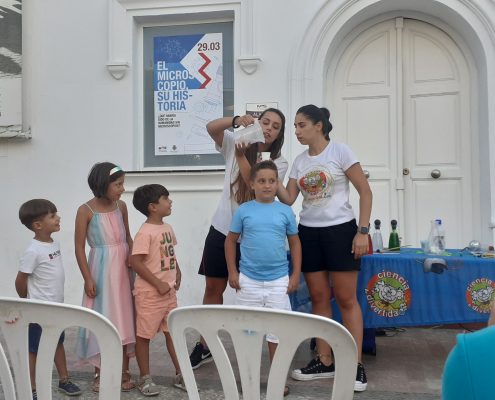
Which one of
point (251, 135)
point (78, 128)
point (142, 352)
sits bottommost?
point (142, 352)

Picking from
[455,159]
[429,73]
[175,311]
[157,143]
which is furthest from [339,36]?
[175,311]

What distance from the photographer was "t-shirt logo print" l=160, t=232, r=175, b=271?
316 cm

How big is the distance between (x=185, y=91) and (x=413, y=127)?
2.32 m

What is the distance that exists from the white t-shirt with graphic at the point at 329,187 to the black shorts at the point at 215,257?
0.59 m

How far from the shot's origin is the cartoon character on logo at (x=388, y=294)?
342cm

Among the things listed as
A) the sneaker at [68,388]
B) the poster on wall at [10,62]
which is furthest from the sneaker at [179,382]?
the poster on wall at [10,62]

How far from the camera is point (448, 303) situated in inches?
134

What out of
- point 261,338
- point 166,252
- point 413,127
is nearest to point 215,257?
point 166,252

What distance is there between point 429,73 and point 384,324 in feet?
9.20

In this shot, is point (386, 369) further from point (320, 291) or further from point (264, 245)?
point (264, 245)

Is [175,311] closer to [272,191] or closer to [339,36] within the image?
[272,191]

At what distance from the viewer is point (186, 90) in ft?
17.1

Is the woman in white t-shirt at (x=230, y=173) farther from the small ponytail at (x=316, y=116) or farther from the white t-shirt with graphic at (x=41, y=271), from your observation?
the white t-shirt with graphic at (x=41, y=271)

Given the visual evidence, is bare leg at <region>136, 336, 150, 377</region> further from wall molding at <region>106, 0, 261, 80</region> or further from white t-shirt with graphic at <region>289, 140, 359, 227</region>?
wall molding at <region>106, 0, 261, 80</region>
